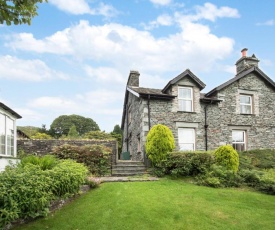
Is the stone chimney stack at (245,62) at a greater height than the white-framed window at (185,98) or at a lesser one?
greater

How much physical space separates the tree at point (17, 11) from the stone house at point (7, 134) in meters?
7.34

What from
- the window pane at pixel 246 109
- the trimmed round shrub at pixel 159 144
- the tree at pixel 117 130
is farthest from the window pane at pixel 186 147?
the tree at pixel 117 130

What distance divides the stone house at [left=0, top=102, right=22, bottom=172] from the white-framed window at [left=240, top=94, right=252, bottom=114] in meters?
15.6

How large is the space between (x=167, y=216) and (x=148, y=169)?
23.7 feet

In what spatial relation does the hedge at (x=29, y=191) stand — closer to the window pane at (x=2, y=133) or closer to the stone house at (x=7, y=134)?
the stone house at (x=7, y=134)

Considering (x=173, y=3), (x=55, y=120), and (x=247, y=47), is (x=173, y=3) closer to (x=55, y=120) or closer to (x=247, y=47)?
(x=247, y=47)

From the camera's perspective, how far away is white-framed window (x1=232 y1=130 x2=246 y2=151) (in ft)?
63.9

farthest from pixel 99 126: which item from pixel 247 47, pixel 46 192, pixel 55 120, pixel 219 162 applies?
pixel 46 192

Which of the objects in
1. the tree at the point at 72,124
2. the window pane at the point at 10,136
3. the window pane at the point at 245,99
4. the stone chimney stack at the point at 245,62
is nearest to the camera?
the window pane at the point at 10,136

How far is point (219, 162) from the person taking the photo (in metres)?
14.2

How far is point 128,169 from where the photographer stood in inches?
607

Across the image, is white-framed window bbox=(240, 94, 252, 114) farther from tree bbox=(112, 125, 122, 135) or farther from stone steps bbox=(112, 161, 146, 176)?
tree bbox=(112, 125, 122, 135)

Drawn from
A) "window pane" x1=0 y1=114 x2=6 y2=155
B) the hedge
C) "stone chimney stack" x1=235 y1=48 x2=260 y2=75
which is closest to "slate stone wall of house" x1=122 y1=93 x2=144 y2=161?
"window pane" x1=0 y1=114 x2=6 y2=155

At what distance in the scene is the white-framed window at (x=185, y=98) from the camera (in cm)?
1855
